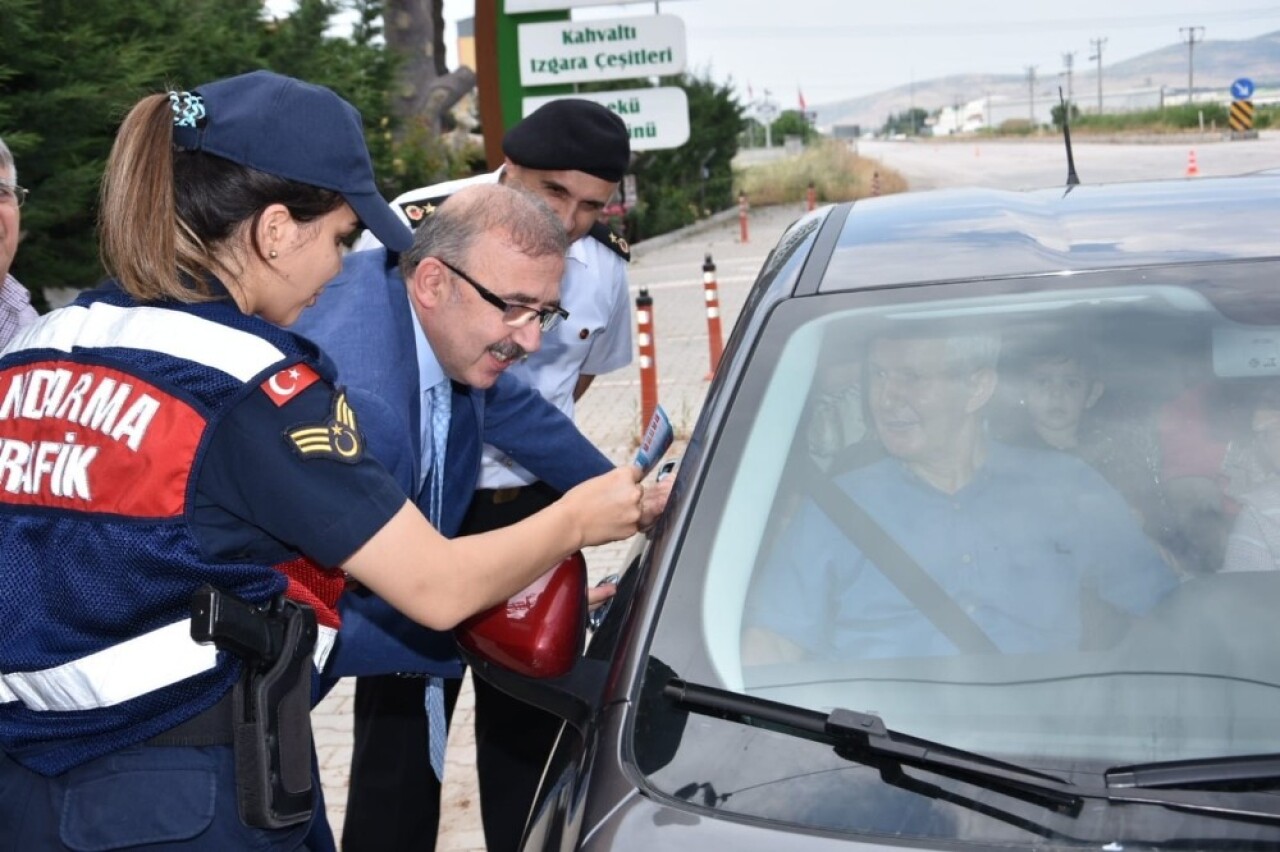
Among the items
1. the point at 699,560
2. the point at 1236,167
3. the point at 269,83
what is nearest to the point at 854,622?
the point at 699,560

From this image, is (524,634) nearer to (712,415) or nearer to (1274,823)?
(712,415)

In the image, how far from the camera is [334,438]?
1.88m

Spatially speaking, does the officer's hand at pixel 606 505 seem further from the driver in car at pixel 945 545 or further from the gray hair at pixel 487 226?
the gray hair at pixel 487 226

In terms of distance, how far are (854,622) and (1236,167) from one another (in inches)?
1254

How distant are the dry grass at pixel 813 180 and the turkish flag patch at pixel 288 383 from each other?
33602mm

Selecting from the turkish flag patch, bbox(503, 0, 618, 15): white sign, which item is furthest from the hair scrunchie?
bbox(503, 0, 618, 15): white sign

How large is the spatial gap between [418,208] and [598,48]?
8304mm

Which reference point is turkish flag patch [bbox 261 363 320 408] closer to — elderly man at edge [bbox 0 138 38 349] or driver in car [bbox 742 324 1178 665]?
driver in car [bbox 742 324 1178 665]

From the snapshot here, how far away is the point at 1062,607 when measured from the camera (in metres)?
1.91

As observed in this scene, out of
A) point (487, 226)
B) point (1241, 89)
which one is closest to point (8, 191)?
point (487, 226)

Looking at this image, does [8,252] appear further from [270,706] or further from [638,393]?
[638,393]

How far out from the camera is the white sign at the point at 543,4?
35.2 feet

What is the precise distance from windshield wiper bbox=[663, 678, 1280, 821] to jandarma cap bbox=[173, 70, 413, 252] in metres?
0.81

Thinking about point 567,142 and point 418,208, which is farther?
point 567,142
